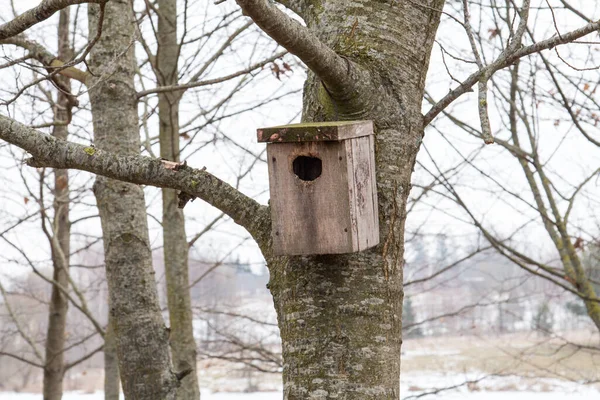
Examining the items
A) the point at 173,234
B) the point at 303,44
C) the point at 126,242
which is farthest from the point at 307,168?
the point at 173,234

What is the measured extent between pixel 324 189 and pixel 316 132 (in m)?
0.19

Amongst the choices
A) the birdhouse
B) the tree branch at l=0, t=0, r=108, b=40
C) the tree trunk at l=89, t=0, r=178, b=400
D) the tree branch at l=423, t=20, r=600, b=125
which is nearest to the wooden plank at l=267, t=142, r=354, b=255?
the birdhouse

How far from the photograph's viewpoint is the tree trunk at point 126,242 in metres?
3.25

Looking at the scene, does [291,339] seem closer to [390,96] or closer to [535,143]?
[390,96]

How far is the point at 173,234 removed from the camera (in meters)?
5.39

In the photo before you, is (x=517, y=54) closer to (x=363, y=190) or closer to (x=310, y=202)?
(x=363, y=190)

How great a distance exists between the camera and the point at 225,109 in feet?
20.4

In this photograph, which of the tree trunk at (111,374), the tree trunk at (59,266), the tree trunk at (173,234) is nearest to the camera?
the tree trunk at (173,234)

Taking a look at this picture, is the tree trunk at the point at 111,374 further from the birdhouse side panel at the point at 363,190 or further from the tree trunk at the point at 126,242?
the birdhouse side panel at the point at 363,190

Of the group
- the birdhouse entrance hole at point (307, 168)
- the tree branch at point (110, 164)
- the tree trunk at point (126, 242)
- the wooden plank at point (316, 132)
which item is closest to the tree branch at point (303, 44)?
the wooden plank at point (316, 132)

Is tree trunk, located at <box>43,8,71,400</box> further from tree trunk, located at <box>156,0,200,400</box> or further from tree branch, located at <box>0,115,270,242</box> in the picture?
tree branch, located at <box>0,115,270,242</box>

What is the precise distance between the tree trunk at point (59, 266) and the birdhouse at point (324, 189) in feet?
15.0

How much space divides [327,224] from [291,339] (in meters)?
0.36

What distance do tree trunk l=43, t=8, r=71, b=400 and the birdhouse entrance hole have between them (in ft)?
14.8
